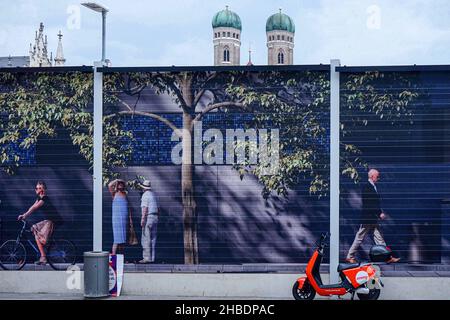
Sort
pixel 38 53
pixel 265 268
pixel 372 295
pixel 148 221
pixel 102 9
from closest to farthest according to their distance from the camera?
pixel 372 295 → pixel 265 268 → pixel 148 221 → pixel 102 9 → pixel 38 53

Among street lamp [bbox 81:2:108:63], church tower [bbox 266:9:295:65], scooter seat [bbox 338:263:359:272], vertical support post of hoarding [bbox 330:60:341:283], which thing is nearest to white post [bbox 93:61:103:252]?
street lamp [bbox 81:2:108:63]

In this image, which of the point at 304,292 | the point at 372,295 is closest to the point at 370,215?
the point at 372,295

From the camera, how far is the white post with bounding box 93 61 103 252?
45.9 ft

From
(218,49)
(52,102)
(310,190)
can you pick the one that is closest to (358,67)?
(310,190)

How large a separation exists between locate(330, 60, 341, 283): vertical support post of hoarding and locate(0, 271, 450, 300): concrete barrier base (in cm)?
49

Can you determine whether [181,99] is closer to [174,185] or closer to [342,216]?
[174,185]

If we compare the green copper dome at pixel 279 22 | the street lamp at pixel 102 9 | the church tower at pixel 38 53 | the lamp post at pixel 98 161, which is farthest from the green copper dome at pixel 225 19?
the lamp post at pixel 98 161

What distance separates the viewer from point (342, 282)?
516 inches

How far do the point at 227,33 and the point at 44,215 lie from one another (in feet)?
498

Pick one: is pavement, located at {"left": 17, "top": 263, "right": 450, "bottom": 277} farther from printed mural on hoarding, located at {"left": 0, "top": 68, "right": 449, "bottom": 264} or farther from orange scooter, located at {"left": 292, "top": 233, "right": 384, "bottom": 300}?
orange scooter, located at {"left": 292, "top": 233, "right": 384, "bottom": 300}

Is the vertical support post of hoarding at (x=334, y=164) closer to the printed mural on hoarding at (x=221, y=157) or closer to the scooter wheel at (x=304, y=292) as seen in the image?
the printed mural on hoarding at (x=221, y=157)

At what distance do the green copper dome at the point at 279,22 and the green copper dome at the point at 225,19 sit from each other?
7682 millimetres

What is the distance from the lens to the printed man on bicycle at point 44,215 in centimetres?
1414

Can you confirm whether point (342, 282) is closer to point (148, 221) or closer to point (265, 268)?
point (265, 268)
